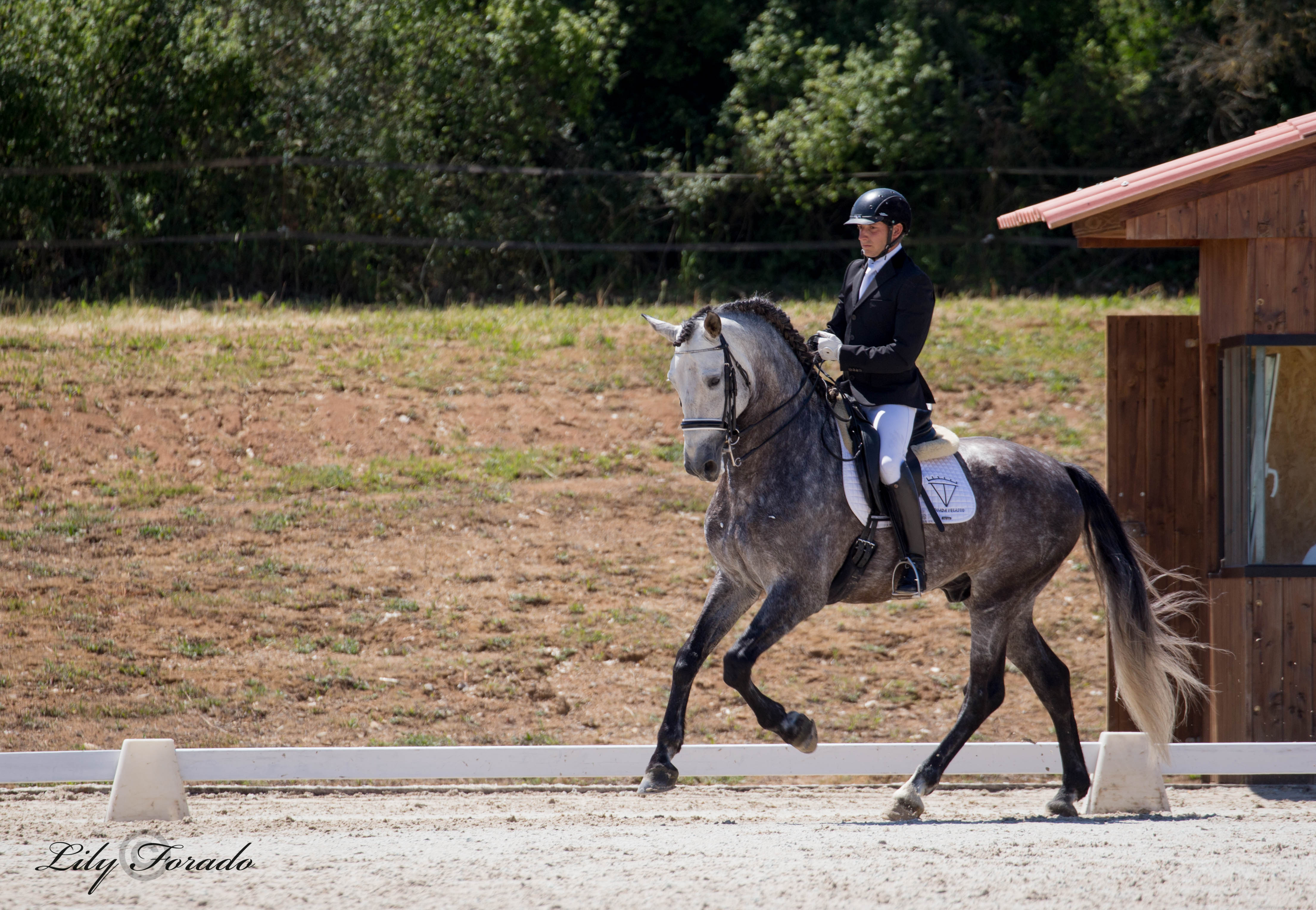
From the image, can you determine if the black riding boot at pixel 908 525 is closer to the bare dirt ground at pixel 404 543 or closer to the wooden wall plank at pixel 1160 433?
the wooden wall plank at pixel 1160 433

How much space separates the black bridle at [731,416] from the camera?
5441 millimetres

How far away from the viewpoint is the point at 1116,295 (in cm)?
1847

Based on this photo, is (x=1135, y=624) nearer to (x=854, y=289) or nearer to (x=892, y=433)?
(x=892, y=433)

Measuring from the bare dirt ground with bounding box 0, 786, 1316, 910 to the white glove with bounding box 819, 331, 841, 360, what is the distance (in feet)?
7.18

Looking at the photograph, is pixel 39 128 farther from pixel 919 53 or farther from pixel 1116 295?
pixel 1116 295

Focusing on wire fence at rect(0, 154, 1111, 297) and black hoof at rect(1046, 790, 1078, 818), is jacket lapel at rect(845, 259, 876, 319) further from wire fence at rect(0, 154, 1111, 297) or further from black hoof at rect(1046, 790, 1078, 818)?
wire fence at rect(0, 154, 1111, 297)

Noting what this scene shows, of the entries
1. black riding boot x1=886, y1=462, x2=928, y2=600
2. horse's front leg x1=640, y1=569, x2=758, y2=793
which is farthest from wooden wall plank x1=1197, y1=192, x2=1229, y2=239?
horse's front leg x1=640, y1=569, x2=758, y2=793

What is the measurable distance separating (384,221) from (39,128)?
16.4 feet

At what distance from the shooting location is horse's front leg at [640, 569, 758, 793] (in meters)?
5.70

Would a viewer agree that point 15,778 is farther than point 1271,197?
No

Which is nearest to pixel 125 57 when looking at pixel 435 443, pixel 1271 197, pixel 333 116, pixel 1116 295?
pixel 333 116

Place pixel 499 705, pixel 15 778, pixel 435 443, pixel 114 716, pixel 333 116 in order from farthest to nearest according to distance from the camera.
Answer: pixel 333 116 → pixel 435 443 → pixel 499 705 → pixel 114 716 → pixel 15 778

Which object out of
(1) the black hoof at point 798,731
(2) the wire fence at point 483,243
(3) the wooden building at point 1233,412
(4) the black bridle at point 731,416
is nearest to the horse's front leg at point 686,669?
(1) the black hoof at point 798,731

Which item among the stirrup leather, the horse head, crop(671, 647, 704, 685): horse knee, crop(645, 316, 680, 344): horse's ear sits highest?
crop(645, 316, 680, 344): horse's ear
